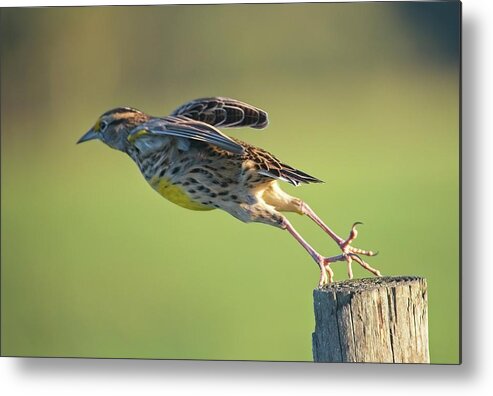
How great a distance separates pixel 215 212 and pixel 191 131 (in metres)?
0.28

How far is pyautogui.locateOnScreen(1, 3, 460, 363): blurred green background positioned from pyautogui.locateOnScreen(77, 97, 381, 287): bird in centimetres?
3

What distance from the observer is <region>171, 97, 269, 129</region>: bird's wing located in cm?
337

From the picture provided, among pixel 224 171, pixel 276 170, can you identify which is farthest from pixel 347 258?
pixel 224 171

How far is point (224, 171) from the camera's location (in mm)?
3352

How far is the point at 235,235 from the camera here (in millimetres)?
3381

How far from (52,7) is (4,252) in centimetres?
80

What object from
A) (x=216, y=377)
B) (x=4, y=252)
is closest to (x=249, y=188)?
(x=216, y=377)

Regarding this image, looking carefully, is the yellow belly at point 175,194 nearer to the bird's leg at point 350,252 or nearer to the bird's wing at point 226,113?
the bird's wing at point 226,113

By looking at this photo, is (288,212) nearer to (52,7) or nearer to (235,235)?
(235,235)

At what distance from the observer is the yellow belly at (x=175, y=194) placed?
3380mm

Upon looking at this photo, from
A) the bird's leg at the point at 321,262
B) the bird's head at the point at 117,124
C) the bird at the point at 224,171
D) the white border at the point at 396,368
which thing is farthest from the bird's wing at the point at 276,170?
the white border at the point at 396,368

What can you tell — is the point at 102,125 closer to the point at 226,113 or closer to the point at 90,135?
the point at 90,135

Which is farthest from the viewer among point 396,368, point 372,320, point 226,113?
point 226,113

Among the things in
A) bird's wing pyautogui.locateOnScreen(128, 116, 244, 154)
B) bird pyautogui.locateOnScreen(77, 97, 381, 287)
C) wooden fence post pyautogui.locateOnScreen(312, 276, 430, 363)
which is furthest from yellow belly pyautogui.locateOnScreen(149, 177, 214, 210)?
wooden fence post pyautogui.locateOnScreen(312, 276, 430, 363)
